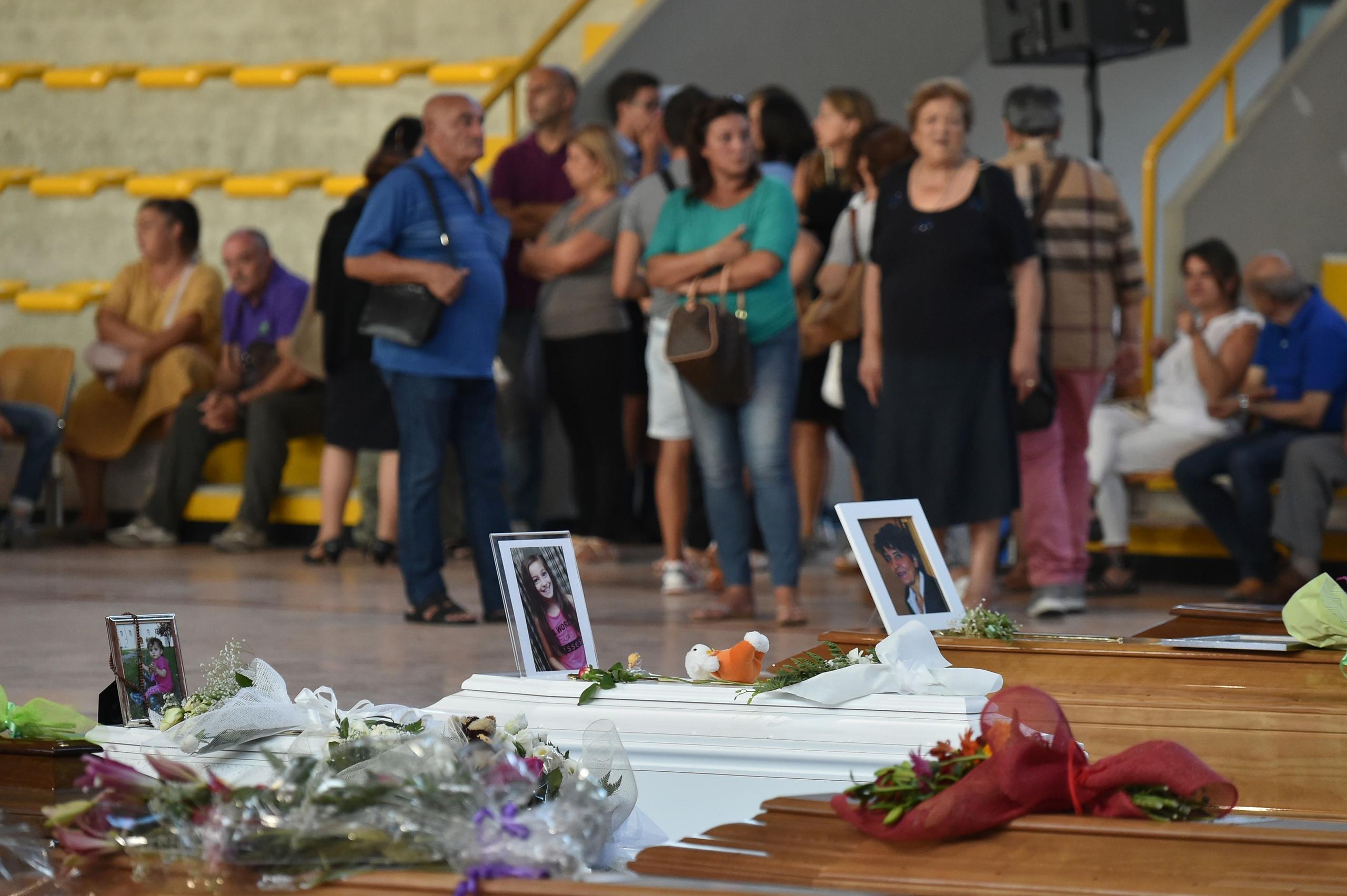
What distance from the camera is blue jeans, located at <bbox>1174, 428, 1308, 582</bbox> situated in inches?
235

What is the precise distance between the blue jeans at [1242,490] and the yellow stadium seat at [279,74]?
17.2ft

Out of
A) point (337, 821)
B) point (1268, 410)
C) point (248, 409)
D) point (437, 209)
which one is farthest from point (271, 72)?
point (337, 821)

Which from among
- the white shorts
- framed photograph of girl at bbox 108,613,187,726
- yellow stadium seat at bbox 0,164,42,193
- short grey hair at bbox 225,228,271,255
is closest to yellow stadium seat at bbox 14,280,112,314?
yellow stadium seat at bbox 0,164,42,193

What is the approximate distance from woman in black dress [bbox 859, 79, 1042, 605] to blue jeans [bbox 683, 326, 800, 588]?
29 cm

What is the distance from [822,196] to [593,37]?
139 inches

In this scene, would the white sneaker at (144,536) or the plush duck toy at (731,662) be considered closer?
the plush duck toy at (731,662)

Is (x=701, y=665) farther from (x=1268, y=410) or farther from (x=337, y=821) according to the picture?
(x=1268, y=410)

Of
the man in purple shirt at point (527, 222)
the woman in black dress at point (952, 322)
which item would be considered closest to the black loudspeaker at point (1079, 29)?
the man in purple shirt at point (527, 222)

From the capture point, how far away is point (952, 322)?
15.7ft

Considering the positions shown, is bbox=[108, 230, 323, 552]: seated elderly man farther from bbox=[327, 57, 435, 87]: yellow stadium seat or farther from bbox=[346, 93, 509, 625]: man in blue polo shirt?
bbox=[346, 93, 509, 625]: man in blue polo shirt

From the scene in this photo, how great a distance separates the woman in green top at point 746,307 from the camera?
4.98 m

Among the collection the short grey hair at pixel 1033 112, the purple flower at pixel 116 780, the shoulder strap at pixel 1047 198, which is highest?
the short grey hair at pixel 1033 112

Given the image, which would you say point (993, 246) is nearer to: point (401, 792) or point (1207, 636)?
point (1207, 636)

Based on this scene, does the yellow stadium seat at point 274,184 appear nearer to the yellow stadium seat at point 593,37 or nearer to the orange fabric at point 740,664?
the yellow stadium seat at point 593,37
